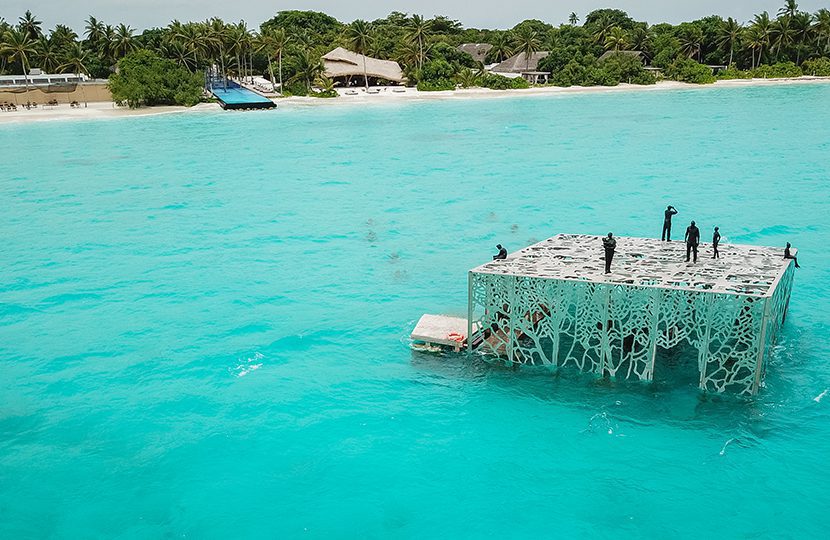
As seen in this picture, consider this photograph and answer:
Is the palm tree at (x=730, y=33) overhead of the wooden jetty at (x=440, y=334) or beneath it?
overhead

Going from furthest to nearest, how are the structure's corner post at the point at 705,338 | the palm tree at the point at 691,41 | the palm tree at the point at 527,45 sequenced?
the palm tree at the point at 691,41
the palm tree at the point at 527,45
the structure's corner post at the point at 705,338

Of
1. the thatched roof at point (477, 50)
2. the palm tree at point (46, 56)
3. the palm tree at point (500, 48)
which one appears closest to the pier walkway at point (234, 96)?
the palm tree at point (46, 56)

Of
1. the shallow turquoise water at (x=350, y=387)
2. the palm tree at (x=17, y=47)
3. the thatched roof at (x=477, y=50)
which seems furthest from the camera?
the thatched roof at (x=477, y=50)

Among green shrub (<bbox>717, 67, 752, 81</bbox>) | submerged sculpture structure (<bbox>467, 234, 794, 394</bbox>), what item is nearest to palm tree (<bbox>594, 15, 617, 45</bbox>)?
green shrub (<bbox>717, 67, 752, 81</bbox>)

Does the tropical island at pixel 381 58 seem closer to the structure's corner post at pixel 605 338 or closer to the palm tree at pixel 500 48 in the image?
the palm tree at pixel 500 48

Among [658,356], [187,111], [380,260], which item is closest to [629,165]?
[380,260]

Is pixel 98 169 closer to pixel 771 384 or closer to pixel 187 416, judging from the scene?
pixel 187 416

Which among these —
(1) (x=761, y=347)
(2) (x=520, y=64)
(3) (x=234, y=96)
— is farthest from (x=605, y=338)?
(2) (x=520, y=64)
